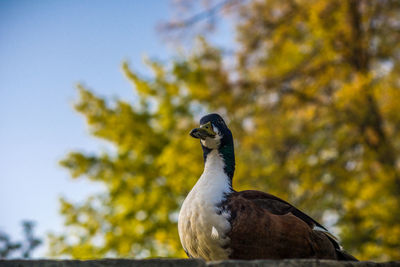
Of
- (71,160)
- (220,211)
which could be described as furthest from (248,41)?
(220,211)

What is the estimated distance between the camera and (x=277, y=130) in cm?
838

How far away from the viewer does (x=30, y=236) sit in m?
9.27

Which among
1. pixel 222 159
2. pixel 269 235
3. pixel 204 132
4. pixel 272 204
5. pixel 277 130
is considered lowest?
pixel 269 235

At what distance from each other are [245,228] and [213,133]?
78cm

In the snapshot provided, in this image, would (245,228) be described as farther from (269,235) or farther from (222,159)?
(222,159)

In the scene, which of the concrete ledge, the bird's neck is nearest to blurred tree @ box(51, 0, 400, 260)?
the bird's neck

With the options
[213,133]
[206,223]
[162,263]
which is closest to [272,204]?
[206,223]

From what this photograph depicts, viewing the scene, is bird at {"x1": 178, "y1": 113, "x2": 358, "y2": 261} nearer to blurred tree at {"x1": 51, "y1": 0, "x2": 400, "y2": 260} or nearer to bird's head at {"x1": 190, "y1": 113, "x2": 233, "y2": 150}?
bird's head at {"x1": 190, "y1": 113, "x2": 233, "y2": 150}

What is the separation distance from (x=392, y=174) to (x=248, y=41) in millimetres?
4116

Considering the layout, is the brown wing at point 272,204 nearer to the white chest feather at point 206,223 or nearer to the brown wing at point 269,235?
the brown wing at point 269,235

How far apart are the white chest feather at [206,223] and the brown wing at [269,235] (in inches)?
2.2

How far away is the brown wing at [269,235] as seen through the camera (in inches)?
86.4

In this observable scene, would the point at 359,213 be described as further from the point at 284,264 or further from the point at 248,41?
the point at 284,264

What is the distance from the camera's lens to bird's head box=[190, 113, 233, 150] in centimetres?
277
